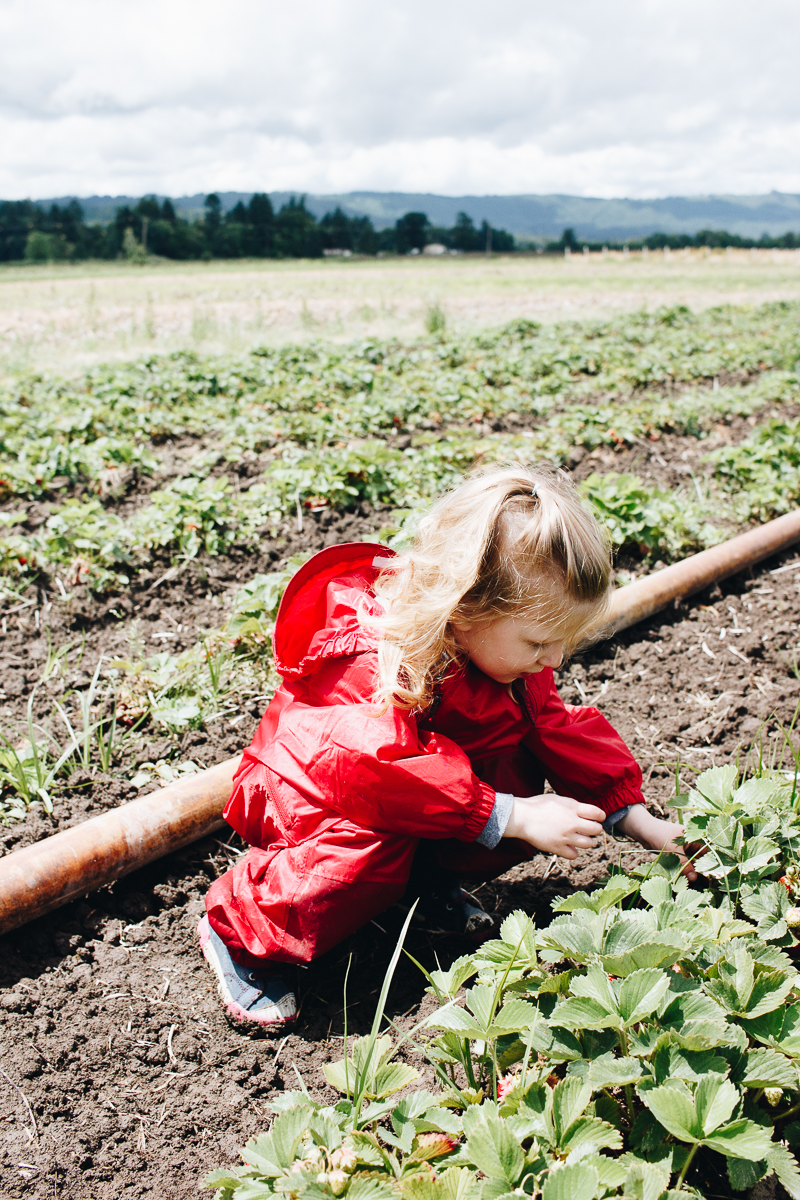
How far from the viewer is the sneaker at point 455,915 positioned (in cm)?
199

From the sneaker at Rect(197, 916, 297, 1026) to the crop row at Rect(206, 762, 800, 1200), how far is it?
43 cm

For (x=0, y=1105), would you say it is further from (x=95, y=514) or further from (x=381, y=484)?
(x=381, y=484)

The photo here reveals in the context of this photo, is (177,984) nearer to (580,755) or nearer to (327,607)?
(327,607)

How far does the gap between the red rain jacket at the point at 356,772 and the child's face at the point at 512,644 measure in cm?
8

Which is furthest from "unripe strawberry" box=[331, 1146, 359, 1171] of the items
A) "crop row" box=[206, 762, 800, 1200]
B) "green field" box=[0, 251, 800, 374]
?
"green field" box=[0, 251, 800, 374]

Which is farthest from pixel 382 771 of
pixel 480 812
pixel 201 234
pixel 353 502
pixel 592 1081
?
pixel 201 234

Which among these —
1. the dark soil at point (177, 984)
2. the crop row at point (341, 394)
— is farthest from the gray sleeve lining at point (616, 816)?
the crop row at point (341, 394)

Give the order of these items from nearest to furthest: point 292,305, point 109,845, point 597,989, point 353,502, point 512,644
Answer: point 597,989, point 512,644, point 109,845, point 353,502, point 292,305

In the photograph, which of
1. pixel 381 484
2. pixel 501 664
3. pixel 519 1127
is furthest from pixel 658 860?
pixel 381 484

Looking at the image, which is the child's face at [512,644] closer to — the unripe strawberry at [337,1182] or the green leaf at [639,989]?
the green leaf at [639,989]

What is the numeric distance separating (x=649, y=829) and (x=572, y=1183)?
45.5 inches

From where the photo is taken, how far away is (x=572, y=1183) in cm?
98

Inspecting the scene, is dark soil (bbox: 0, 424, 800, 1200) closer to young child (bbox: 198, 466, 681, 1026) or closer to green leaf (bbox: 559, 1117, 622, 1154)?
young child (bbox: 198, 466, 681, 1026)

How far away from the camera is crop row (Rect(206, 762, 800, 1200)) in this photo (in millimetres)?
1064
